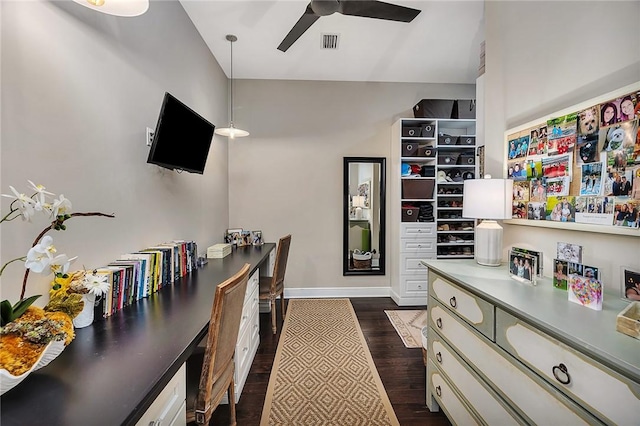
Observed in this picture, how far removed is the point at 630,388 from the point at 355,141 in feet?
11.9

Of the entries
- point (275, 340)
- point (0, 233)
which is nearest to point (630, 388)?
point (0, 233)

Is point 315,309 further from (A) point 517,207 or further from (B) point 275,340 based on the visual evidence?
(A) point 517,207

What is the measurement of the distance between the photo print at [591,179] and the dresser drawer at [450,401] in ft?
3.89

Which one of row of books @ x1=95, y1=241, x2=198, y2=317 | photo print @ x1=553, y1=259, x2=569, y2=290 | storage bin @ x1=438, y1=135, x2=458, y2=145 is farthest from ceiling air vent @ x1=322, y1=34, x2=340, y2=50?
photo print @ x1=553, y1=259, x2=569, y2=290

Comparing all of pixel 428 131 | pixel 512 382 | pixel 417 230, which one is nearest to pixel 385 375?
pixel 512 382

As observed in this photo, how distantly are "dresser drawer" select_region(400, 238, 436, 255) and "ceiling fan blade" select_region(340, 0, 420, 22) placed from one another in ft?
8.15

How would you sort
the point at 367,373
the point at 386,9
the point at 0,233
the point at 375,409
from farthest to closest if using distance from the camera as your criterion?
1. the point at 367,373
2. the point at 386,9
3. the point at 375,409
4. the point at 0,233

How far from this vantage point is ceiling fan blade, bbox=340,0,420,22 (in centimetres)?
200

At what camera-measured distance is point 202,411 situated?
1.21 metres

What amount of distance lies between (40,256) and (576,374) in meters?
1.68

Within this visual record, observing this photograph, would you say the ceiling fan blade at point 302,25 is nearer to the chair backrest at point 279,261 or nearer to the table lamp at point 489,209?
the table lamp at point 489,209

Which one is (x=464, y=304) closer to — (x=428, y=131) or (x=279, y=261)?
(x=279, y=261)

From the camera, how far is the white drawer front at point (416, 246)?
12.3 feet

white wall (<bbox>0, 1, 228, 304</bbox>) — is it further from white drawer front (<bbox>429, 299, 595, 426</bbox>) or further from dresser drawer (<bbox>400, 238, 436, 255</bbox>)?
dresser drawer (<bbox>400, 238, 436, 255</bbox>)
